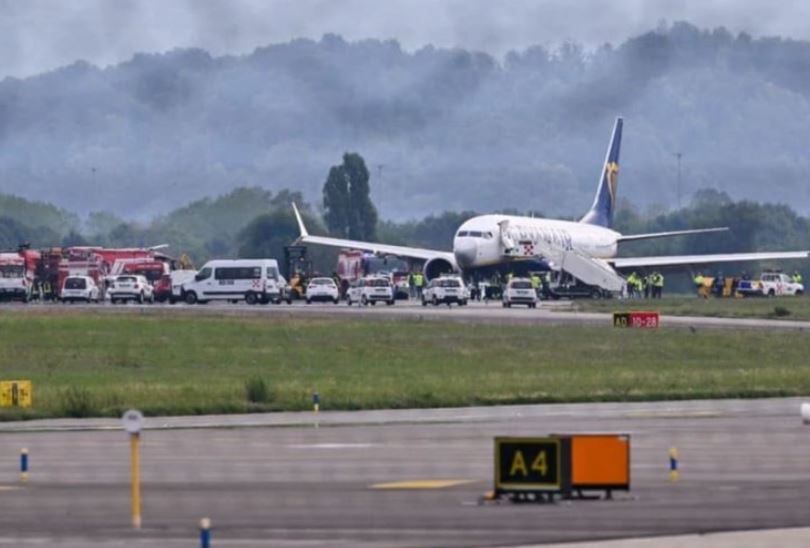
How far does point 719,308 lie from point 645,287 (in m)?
30.7

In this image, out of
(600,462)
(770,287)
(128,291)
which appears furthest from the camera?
(770,287)

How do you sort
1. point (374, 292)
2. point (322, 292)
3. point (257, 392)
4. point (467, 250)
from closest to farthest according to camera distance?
point (257, 392)
point (374, 292)
point (467, 250)
point (322, 292)

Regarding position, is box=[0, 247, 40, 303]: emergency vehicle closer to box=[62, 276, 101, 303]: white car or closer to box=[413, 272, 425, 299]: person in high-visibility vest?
box=[62, 276, 101, 303]: white car

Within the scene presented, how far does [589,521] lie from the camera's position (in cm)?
2316

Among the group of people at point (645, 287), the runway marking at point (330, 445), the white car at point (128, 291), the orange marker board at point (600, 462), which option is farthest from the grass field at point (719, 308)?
the orange marker board at point (600, 462)

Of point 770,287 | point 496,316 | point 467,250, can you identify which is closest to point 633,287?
point 770,287

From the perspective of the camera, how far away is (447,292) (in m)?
106

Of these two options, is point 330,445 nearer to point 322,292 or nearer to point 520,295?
point 520,295

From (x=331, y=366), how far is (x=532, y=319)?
1109 inches

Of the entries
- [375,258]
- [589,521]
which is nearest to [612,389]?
[589,521]

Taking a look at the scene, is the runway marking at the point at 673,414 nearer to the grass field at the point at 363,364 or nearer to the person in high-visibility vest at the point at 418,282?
the grass field at the point at 363,364

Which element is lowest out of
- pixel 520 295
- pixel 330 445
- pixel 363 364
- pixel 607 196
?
pixel 330 445

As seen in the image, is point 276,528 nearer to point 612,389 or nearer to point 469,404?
point 469,404

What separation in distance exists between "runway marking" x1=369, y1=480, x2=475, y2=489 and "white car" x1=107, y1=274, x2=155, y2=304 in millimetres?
89795
